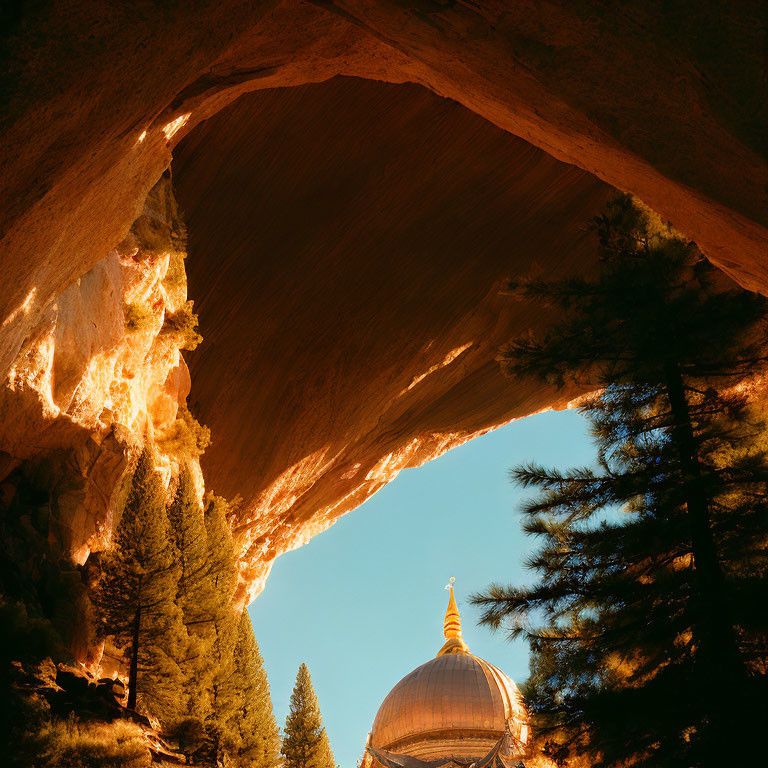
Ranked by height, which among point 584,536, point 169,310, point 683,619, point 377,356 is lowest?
point 683,619

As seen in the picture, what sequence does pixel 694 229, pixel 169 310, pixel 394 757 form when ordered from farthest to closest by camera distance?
pixel 394 757, pixel 169 310, pixel 694 229

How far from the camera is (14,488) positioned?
13273 mm

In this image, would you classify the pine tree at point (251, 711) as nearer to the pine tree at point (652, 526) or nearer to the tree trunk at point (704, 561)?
the pine tree at point (652, 526)

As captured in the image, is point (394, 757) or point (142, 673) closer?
point (142, 673)

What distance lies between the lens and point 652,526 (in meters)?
9.16

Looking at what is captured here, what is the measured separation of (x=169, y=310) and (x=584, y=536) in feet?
34.3

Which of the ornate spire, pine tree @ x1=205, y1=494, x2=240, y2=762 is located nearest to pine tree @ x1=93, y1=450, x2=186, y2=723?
pine tree @ x1=205, y1=494, x2=240, y2=762

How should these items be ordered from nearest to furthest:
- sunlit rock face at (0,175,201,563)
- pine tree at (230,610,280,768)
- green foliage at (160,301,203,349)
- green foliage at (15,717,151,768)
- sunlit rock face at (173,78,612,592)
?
green foliage at (15,717,151,768) → sunlit rock face at (0,175,201,563) → green foliage at (160,301,203,349) → pine tree at (230,610,280,768) → sunlit rock face at (173,78,612,592)

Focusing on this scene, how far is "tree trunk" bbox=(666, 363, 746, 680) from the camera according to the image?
314 inches

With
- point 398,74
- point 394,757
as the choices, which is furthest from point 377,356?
point 394,757

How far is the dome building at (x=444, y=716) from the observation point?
4206 cm

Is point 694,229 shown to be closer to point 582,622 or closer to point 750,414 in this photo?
point 750,414

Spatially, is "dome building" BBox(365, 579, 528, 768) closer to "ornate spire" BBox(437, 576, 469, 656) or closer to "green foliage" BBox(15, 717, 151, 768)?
"ornate spire" BBox(437, 576, 469, 656)

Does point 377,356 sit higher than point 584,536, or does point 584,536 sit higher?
point 377,356
